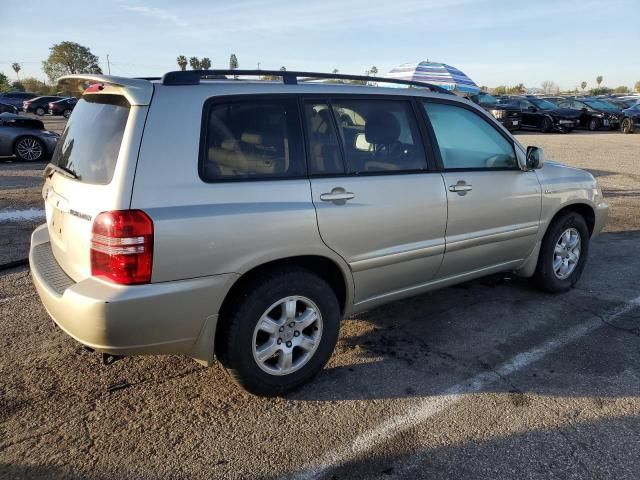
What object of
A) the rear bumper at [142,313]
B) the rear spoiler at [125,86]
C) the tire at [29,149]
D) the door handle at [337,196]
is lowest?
→ the tire at [29,149]

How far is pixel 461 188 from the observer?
12.0 ft

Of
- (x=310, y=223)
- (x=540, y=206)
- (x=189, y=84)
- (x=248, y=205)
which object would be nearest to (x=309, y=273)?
(x=310, y=223)

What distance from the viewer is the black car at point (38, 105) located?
1406 inches

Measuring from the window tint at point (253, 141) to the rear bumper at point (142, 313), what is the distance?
60 centimetres

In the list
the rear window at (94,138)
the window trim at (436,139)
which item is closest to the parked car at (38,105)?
the rear window at (94,138)

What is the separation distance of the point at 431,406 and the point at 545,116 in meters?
24.3

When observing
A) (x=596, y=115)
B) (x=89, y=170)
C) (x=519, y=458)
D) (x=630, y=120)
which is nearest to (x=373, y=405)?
(x=519, y=458)

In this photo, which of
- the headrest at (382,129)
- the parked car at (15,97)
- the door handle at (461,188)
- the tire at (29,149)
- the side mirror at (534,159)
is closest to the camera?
the headrest at (382,129)

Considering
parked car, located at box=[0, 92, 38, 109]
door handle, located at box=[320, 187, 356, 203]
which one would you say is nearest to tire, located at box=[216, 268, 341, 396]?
door handle, located at box=[320, 187, 356, 203]

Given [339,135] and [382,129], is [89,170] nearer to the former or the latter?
[339,135]

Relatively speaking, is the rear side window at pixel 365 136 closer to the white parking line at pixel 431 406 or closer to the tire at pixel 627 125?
the white parking line at pixel 431 406

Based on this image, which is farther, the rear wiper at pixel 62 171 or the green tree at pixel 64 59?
the green tree at pixel 64 59

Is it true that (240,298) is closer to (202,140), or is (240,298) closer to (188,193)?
(188,193)

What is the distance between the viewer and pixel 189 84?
2744mm
